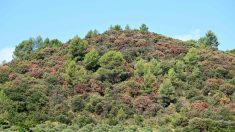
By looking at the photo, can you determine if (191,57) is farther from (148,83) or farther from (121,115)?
(121,115)

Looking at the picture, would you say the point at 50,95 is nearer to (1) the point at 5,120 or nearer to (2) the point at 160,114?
(1) the point at 5,120

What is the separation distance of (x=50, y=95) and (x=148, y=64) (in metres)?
18.3

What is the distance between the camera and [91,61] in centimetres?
8256

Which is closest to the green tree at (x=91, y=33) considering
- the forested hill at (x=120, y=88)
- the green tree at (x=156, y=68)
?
the forested hill at (x=120, y=88)

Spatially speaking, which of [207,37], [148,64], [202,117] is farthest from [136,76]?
[207,37]

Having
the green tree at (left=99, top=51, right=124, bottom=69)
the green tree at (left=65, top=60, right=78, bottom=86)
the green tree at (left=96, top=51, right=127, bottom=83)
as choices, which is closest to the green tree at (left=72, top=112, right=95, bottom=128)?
the green tree at (left=65, top=60, right=78, bottom=86)

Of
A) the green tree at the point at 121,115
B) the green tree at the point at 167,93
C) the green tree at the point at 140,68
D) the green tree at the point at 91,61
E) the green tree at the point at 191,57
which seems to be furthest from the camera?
the green tree at the point at 91,61

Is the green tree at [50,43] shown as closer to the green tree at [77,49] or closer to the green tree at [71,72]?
the green tree at [77,49]

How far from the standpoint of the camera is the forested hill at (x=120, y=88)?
60656 millimetres

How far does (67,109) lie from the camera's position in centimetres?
6669

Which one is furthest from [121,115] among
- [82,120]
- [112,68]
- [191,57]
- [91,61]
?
[191,57]

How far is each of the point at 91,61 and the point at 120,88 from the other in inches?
431

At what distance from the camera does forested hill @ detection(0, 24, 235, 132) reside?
6066cm

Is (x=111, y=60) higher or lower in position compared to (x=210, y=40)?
lower
